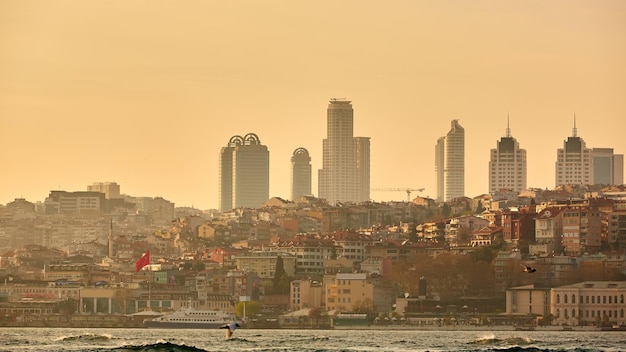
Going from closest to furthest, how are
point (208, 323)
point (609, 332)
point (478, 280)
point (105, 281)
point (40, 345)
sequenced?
1. point (40, 345)
2. point (609, 332)
3. point (208, 323)
4. point (478, 280)
5. point (105, 281)

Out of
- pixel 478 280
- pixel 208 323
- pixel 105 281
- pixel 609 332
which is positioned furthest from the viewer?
pixel 105 281

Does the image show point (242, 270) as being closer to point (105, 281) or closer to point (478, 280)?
point (105, 281)

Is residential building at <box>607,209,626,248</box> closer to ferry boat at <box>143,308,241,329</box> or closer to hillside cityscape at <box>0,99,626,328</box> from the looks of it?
hillside cityscape at <box>0,99,626,328</box>

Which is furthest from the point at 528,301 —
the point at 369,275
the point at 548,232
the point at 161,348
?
the point at 161,348

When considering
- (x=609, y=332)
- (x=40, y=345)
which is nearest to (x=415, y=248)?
(x=609, y=332)

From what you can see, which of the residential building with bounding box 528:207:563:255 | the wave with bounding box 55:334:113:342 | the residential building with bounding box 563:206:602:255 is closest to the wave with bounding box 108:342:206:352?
the wave with bounding box 55:334:113:342

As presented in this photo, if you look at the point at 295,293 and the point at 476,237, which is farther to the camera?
the point at 476,237

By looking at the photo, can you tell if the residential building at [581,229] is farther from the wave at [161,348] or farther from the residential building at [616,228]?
the wave at [161,348]
